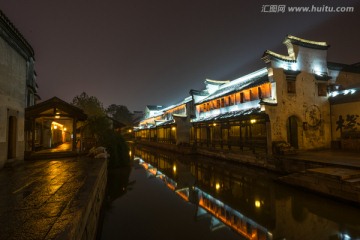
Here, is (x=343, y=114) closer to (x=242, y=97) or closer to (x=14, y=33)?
(x=242, y=97)

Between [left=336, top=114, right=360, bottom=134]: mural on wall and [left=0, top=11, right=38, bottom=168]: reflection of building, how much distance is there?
26.2 metres

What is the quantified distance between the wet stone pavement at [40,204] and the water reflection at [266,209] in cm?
496

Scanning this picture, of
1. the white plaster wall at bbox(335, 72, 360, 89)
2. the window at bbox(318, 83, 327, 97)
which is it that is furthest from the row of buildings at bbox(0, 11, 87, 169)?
the white plaster wall at bbox(335, 72, 360, 89)

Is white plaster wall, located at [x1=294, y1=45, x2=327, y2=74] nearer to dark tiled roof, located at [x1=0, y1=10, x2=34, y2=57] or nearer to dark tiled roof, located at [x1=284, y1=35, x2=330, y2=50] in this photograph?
dark tiled roof, located at [x1=284, y1=35, x2=330, y2=50]

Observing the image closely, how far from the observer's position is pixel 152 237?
682 cm

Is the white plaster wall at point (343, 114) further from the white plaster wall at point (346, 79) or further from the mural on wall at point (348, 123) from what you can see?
the white plaster wall at point (346, 79)

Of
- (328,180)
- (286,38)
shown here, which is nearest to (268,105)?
(286,38)

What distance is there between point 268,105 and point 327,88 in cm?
847

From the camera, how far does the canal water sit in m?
6.99

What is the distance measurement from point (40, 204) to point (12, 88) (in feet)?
32.6

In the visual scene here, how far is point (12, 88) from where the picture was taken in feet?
40.2

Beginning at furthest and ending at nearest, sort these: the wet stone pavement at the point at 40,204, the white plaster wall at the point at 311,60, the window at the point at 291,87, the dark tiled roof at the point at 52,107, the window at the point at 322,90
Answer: the window at the point at 322,90 → the white plaster wall at the point at 311,60 → the window at the point at 291,87 → the dark tiled roof at the point at 52,107 → the wet stone pavement at the point at 40,204

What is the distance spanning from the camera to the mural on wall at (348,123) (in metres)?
18.2

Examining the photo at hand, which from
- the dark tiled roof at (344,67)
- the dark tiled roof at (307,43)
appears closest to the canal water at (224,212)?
the dark tiled roof at (307,43)
